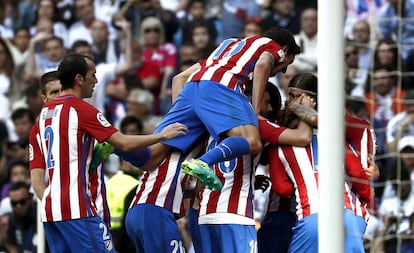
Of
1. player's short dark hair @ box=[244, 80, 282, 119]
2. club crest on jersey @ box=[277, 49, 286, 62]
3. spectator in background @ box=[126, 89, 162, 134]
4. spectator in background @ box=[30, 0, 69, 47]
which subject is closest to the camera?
club crest on jersey @ box=[277, 49, 286, 62]

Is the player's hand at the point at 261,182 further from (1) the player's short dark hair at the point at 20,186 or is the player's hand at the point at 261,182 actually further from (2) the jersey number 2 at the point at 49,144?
(1) the player's short dark hair at the point at 20,186

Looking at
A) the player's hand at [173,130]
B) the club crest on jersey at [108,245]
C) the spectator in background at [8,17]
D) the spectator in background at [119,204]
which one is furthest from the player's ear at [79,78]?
the spectator in background at [8,17]

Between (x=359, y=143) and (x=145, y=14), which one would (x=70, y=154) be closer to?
(x=359, y=143)

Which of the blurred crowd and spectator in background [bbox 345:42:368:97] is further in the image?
spectator in background [bbox 345:42:368:97]

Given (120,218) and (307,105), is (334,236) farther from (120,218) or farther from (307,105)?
(120,218)

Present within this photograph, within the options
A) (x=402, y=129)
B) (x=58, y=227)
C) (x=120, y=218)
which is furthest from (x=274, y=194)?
(x=402, y=129)

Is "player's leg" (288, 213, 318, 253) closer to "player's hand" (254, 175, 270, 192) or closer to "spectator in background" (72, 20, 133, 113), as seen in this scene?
"player's hand" (254, 175, 270, 192)

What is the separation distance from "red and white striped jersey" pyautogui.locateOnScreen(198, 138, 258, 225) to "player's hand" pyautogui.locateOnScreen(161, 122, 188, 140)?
249mm

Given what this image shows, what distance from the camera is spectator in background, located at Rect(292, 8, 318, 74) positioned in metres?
14.2

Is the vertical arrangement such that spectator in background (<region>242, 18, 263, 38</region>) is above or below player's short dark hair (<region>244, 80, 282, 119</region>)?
above

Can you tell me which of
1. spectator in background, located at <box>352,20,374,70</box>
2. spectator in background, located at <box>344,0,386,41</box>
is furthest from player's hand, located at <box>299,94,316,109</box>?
spectator in background, located at <box>344,0,386,41</box>

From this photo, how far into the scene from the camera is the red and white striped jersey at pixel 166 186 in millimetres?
8594

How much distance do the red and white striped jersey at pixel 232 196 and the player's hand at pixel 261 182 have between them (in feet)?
1.16

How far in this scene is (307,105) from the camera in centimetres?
873
